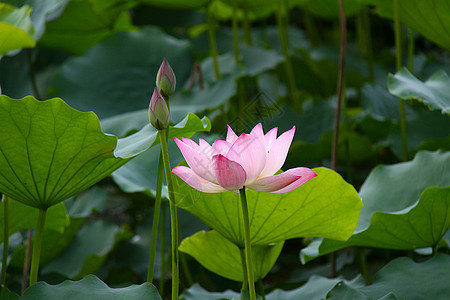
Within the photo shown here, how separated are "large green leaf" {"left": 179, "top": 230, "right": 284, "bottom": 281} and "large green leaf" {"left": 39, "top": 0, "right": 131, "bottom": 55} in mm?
1134

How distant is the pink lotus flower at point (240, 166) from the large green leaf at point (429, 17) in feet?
2.18

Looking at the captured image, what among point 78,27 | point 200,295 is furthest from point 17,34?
point 78,27

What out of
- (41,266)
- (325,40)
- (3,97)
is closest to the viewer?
(3,97)

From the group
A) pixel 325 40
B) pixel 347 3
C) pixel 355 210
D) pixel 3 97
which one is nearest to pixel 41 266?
pixel 3 97

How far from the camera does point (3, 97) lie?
712 mm

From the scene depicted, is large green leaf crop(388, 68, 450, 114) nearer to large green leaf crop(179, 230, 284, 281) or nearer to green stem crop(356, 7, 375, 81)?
large green leaf crop(179, 230, 284, 281)

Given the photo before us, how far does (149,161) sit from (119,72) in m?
0.73

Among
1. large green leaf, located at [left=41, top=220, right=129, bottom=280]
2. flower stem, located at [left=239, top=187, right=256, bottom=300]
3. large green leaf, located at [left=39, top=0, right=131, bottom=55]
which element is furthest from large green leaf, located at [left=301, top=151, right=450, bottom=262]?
large green leaf, located at [left=39, top=0, right=131, bottom=55]

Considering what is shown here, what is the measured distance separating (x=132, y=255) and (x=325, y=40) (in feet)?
6.76

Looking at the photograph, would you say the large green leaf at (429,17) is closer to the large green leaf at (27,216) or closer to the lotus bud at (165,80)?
the lotus bud at (165,80)

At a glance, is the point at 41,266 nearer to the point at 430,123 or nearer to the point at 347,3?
the point at 430,123

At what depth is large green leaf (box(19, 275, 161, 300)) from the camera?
72 cm

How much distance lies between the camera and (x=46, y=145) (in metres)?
0.73

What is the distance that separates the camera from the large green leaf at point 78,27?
70.8 inches
